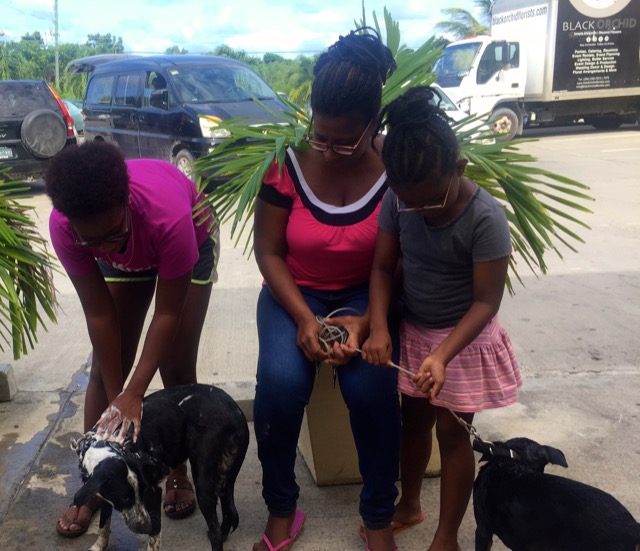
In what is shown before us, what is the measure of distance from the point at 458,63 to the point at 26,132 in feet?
34.3

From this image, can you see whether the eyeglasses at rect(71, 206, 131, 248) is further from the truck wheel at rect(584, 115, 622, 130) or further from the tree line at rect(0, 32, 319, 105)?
the truck wheel at rect(584, 115, 622, 130)

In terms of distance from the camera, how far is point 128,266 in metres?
2.67

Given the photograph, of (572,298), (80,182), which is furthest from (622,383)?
(80,182)

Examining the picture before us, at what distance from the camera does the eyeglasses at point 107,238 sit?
Result: 229cm

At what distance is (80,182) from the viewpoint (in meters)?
2.13

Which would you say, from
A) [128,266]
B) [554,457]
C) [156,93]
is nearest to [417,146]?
[554,457]

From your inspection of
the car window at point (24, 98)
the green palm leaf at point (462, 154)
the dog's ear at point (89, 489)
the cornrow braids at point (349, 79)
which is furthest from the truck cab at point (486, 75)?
the dog's ear at point (89, 489)

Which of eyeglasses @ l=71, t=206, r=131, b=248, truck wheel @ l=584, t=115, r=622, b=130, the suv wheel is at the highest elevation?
eyeglasses @ l=71, t=206, r=131, b=248

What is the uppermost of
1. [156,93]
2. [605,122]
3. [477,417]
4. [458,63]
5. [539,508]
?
[458,63]

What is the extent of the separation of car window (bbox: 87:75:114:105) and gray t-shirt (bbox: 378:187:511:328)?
10160 millimetres

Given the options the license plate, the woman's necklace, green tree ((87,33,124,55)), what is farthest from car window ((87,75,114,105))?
green tree ((87,33,124,55))

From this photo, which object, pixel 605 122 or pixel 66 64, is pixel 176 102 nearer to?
pixel 605 122

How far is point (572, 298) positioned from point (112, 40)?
53661mm

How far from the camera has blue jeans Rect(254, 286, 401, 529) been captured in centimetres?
243
